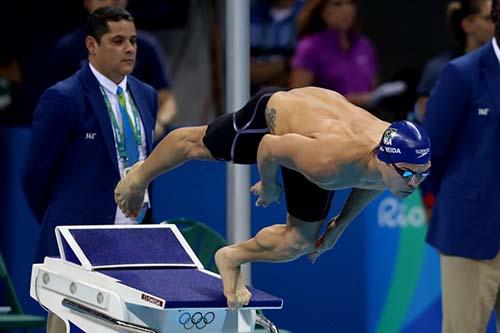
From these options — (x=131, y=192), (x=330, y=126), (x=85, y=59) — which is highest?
(x=85, y=59)

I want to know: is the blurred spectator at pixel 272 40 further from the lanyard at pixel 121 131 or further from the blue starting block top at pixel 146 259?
the blue starting block top at pixel 146 259

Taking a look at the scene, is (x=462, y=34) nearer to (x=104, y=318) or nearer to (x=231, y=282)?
(x=231, y=282)

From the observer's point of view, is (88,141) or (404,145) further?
(88,141)

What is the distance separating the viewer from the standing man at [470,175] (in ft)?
22.0

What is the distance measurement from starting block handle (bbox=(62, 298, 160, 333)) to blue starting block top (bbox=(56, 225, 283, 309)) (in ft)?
0.49

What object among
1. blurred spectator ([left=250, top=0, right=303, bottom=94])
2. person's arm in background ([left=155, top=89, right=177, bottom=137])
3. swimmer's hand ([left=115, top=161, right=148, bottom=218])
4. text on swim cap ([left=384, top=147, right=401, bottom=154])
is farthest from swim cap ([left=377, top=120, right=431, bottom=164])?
blurred spectator ([left=250, top=0, right=303, bottom=94])

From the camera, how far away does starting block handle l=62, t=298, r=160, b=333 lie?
5559mm

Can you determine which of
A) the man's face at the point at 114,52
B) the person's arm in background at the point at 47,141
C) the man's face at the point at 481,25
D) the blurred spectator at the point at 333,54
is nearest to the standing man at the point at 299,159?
the person's arm in background at the point at 47,141

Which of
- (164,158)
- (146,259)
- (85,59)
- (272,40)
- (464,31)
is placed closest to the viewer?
(146,259)

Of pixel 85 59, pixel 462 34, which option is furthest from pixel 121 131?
pixel 462 34

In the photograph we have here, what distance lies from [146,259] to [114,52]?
1.19 m

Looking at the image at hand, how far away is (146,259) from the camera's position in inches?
242

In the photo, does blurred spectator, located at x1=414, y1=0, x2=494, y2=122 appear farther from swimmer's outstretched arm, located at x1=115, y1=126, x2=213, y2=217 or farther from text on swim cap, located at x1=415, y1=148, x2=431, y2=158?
text on swim cap, located at x1=415, y1=148, x2=431, y2=158

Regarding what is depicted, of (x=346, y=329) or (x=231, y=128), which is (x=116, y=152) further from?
(x=346, y=329)
